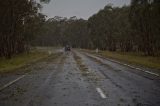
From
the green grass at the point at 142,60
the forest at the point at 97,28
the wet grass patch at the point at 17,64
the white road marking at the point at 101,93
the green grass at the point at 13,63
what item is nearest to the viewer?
the white road marking at the point at 101,93

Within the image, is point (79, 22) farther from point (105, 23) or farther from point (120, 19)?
point (120, 19)

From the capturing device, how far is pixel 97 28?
105 meters

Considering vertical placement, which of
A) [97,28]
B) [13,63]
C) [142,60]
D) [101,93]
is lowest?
[142,60]

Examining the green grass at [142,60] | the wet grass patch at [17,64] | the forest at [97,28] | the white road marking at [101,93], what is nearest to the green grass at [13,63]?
the wet grass patch at [17,64]

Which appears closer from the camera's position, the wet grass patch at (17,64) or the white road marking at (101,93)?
the white road marking at (101,93)

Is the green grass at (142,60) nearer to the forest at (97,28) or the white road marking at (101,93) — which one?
the forest at (97,28)

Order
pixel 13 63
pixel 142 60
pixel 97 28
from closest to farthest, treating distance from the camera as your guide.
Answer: pixel 13 63, pixel 142 60, pixel 97 28

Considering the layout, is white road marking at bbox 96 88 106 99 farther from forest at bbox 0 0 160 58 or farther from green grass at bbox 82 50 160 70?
forest at bbox 0 0 160 58

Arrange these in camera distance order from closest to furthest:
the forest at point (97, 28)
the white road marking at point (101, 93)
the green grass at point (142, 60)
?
the white road marking at point (101, 93) → the green grass at point (142, 60) → the forest at point (97, 28)

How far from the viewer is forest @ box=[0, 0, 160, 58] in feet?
149

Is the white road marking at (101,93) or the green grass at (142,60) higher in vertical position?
the white road marking at (101,93)

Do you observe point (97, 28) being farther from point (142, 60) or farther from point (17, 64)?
point (17, 64)

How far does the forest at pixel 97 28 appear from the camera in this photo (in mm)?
45562

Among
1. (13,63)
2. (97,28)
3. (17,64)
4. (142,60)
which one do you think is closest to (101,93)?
(17,64)
